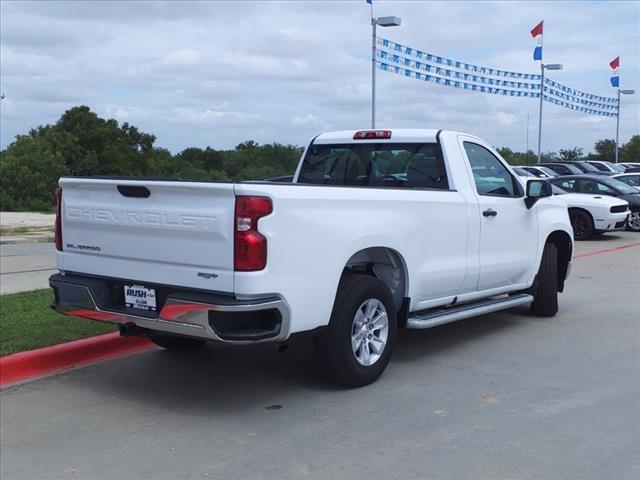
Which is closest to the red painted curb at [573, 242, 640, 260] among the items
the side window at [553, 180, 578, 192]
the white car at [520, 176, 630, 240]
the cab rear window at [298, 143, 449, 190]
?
the white car at [520, 176, 630, 240]

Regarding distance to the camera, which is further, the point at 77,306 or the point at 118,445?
the point at 77,306

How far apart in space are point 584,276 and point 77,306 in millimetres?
8659

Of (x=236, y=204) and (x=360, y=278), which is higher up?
(x=236, y=204)

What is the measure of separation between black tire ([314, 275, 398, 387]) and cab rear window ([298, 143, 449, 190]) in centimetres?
146

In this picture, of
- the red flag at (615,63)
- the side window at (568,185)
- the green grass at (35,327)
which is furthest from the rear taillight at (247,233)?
the red flag at (615,63)

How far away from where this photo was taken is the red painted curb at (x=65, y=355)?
5.81 m

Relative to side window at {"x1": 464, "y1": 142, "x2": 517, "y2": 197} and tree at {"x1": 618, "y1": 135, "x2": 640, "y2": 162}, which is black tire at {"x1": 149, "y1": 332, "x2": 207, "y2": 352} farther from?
tree at {"x1": 618, "y1": 135, "x2": 640, "y2": 162}

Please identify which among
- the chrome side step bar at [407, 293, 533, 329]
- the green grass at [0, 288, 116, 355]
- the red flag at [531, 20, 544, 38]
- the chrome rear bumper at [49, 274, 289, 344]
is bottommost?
the green grass at [0, 288, 116, 355]

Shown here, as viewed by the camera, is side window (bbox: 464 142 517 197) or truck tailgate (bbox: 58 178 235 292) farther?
→ side window (bbox: 464 142 517 197)

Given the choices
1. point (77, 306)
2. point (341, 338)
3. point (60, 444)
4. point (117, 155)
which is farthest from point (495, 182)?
point (117, 155)

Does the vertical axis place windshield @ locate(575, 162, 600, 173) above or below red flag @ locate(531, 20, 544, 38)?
below

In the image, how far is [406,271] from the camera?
5.92 m

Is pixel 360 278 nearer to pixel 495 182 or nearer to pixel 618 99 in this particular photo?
pixel 495 182

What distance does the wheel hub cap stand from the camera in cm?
548
